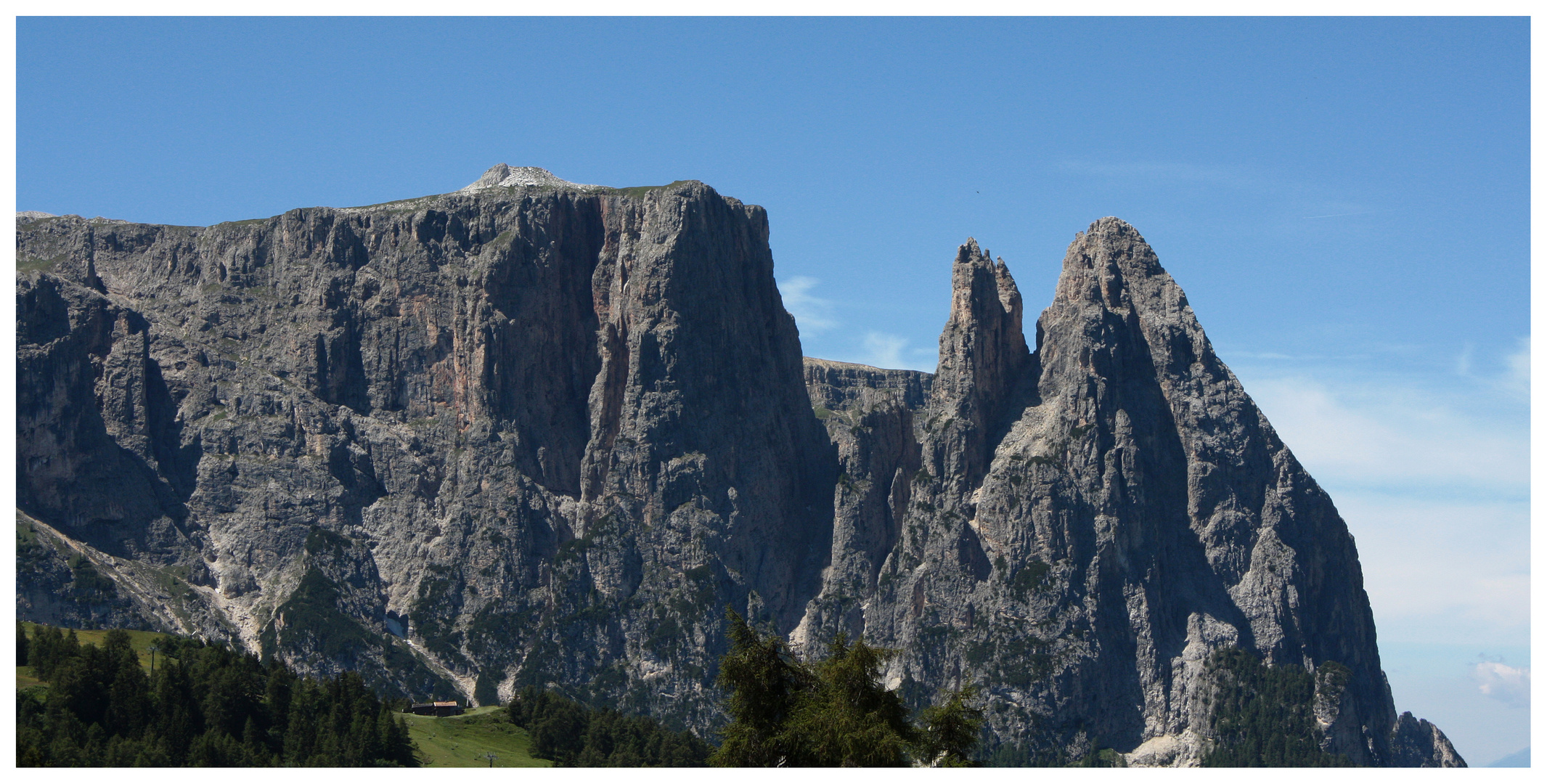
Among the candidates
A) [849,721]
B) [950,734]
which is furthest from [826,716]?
[950,734]

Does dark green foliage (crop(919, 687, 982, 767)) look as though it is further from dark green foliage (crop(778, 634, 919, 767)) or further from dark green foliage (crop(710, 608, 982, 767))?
dark green foliage (crop(778, 634, 919, 767))

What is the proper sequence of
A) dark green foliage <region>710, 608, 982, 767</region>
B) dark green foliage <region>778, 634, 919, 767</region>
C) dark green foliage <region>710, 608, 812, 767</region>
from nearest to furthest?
dark green foliage <region>778, 634, 919, 767</region>, dark green foliage <region>710, 608, 982, 767</region>, dark green foliage <region>710, 608, 812, 767</region>

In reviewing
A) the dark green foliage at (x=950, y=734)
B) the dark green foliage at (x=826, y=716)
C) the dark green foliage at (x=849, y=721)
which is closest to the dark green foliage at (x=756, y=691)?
the dark green foliage at (x=826, y=716)

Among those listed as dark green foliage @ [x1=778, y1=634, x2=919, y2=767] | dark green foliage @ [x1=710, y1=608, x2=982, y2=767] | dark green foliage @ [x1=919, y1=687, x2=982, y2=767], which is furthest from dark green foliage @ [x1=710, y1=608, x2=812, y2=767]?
dark green foliage @ [x1=919, y1=687, x2=982, y2=767]

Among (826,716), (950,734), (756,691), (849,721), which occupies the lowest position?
(950,734)

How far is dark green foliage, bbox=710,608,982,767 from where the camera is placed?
120 meters

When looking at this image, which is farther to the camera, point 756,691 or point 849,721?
point 756,691

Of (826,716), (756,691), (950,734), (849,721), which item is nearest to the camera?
(849,721)

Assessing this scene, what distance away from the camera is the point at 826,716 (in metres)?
122

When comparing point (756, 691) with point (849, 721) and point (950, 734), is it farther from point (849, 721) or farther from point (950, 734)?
point (950, 734)

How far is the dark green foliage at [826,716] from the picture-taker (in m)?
120

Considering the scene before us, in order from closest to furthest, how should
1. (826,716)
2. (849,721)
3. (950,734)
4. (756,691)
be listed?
(849,721)
(826,716)
(950,734)
(756,691)

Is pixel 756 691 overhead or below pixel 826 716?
overhead
